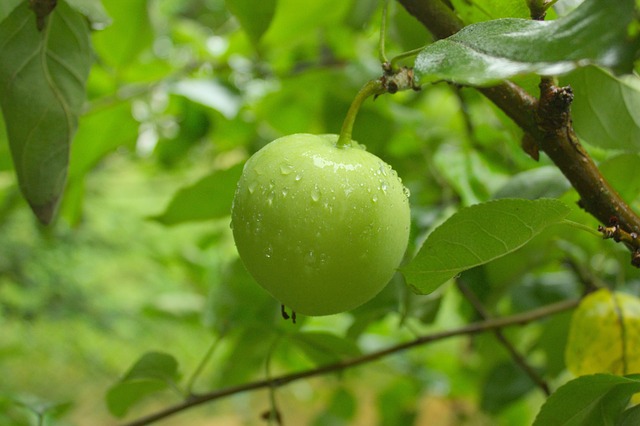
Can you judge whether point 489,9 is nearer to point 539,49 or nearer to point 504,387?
point 539,49

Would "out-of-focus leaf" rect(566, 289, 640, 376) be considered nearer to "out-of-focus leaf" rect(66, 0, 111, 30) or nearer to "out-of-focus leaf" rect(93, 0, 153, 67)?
"out-of-focus leaf" rect(66, 0, 111, 30)

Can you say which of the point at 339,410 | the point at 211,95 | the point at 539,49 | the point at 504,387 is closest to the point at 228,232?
the point at 339,410

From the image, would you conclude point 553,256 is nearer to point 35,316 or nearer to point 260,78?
point 260,78

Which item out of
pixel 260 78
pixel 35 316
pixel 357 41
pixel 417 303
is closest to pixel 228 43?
pixel 260 78

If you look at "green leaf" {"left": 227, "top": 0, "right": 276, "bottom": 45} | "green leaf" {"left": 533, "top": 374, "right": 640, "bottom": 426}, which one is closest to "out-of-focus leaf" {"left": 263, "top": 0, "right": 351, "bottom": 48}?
"green leaf" {"left": 227, "top": 0, "right": 276, "bottom": 45}

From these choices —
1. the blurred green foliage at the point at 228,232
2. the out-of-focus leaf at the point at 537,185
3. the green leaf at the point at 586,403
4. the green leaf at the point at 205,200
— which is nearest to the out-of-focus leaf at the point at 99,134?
the blurred green foliage at the point at 228,232
